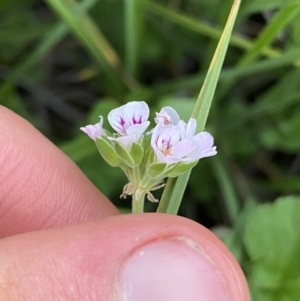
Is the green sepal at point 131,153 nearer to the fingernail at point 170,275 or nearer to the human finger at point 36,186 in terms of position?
the fingernail at point 170,275

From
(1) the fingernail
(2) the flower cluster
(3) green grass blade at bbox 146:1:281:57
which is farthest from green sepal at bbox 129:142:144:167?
(3) green grass blade at bbox 146:1:281:57

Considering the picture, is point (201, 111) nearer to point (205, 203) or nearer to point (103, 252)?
point (103, 252)

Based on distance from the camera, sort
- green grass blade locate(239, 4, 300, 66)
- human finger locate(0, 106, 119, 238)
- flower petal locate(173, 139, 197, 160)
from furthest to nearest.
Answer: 1. human finger locate(0, 106, 119, 238)
2. green grass blade locate(239, 4, 300, 66)
3. flower petal locate(173, 139, 197, 160)

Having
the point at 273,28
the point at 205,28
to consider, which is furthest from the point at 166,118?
the point at 205,28

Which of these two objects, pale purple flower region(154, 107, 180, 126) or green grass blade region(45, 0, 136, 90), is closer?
pale purple flower region(154, 107, 180, 126)

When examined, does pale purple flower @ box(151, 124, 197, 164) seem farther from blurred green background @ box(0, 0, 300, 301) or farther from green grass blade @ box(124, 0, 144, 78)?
green grass blade @ box(124, 0, 144, 78)

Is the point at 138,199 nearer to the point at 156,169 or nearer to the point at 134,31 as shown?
the point at 156,169
